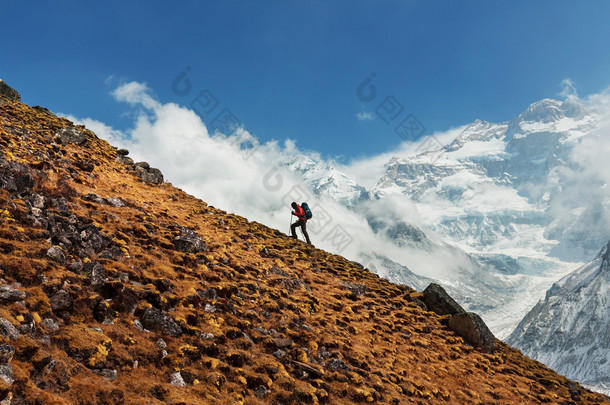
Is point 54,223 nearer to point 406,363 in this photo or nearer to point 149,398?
point 149,398

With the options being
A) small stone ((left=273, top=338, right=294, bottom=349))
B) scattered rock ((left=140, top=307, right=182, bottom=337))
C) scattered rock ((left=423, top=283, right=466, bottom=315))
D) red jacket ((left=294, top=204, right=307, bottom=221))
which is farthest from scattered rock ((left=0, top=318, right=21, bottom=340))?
red jacket ((left=294, top=204, right=307, bottom=221))

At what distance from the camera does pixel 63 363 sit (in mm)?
9977

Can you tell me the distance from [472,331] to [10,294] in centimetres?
2575

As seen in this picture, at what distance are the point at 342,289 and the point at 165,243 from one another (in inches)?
516

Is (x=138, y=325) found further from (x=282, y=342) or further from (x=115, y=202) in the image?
(x=115, y=202)

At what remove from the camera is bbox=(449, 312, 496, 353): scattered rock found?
25.5m

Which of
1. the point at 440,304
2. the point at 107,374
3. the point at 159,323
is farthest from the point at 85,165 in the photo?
the point at 440,304

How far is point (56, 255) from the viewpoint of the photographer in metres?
13.9

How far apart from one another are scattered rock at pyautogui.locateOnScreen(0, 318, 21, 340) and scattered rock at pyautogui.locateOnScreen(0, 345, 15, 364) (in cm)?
61

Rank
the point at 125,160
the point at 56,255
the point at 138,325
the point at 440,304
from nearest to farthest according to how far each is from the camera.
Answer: the point at 138,325 → the point at 56,255 → the point at 440,304 → the point at 125,160

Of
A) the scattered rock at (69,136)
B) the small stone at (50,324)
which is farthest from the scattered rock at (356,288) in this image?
the scattered rock at (69,136)

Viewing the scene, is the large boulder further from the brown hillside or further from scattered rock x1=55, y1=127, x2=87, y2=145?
the brown hillside

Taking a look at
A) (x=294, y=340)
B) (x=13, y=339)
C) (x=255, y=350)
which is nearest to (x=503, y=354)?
(x=294, y=340)

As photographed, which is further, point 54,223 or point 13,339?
point 54,223
